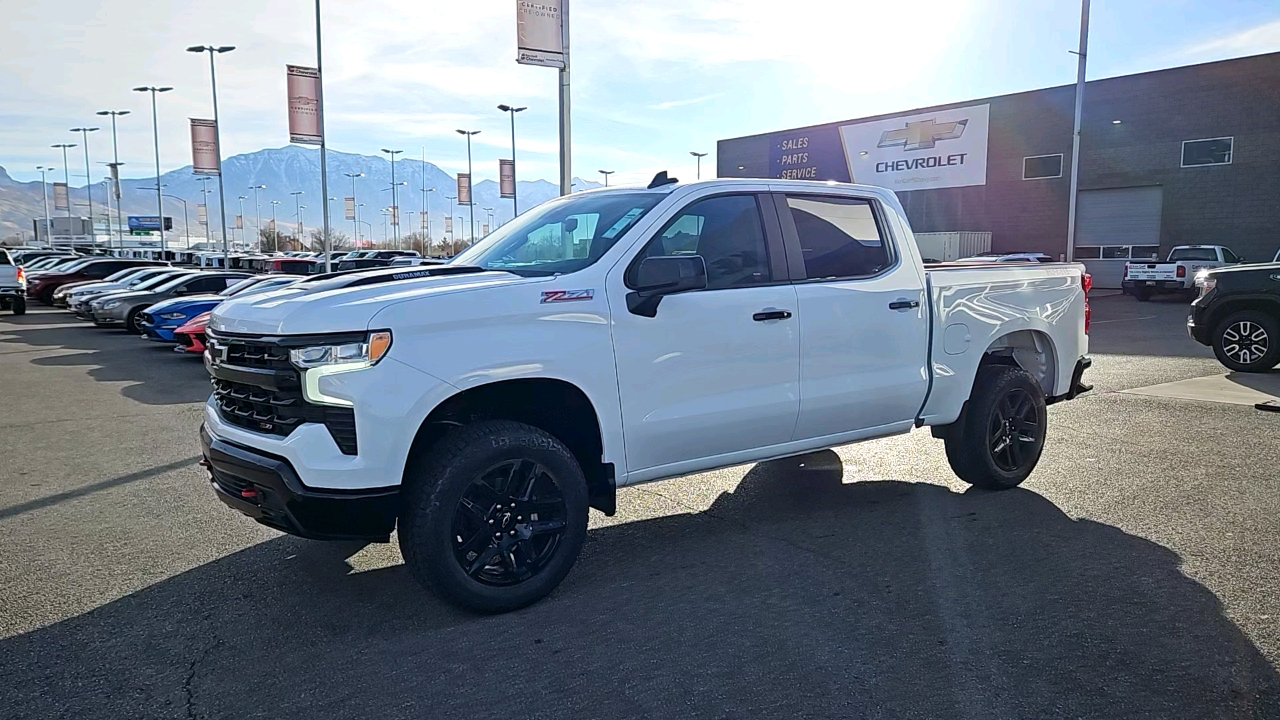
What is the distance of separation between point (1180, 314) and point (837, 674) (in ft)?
76.9

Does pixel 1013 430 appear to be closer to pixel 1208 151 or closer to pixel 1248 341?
pixel 1248 341

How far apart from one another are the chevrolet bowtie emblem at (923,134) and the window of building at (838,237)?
A: 38.4 m

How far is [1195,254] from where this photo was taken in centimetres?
2812

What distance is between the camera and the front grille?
3791mm

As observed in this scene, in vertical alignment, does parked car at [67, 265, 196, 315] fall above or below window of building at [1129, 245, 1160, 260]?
below

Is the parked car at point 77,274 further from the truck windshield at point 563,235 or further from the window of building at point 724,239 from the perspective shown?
the window of building at point 724,239

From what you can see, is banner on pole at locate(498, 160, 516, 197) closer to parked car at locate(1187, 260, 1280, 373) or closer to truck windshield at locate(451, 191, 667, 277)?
parked car at locate(1187, 260, 1280, 373)

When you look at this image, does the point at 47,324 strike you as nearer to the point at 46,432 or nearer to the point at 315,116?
the point at 315,116

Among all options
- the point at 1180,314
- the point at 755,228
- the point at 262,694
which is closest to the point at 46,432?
the point at 262,694

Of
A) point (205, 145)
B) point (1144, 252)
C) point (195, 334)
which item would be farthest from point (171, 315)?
point (1144, 252)

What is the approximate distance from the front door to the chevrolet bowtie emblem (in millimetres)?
39396

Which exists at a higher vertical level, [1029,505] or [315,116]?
[315,116]

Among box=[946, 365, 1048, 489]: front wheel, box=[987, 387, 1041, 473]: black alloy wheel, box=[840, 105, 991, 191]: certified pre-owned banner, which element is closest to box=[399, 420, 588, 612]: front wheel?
box=[946, 365, 1048, 489]: front wheel

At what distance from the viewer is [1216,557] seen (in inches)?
188
